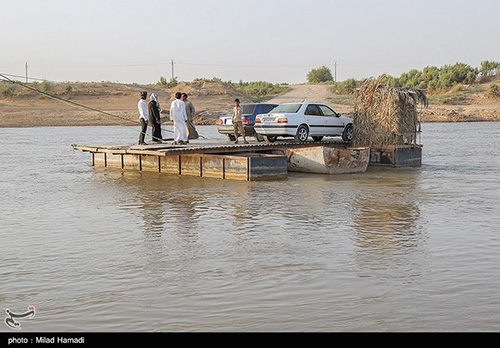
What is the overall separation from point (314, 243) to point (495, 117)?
58999 millimetres

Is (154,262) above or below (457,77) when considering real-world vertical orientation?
below

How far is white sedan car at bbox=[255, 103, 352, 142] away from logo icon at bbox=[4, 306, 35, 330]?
50.3 feet

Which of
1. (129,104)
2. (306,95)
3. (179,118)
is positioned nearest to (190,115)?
(179,118)

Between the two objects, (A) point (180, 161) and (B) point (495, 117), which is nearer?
(A) point (180, 161)

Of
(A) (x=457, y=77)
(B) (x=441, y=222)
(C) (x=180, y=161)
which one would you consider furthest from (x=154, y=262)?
(A) (x=457, y=77)

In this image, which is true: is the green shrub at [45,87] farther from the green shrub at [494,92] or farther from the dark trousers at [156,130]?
the dark trousers at [156,130]

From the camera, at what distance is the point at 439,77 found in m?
87.1

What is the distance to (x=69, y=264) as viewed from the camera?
8.07m

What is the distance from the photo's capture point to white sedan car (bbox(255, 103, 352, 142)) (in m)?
21.0
